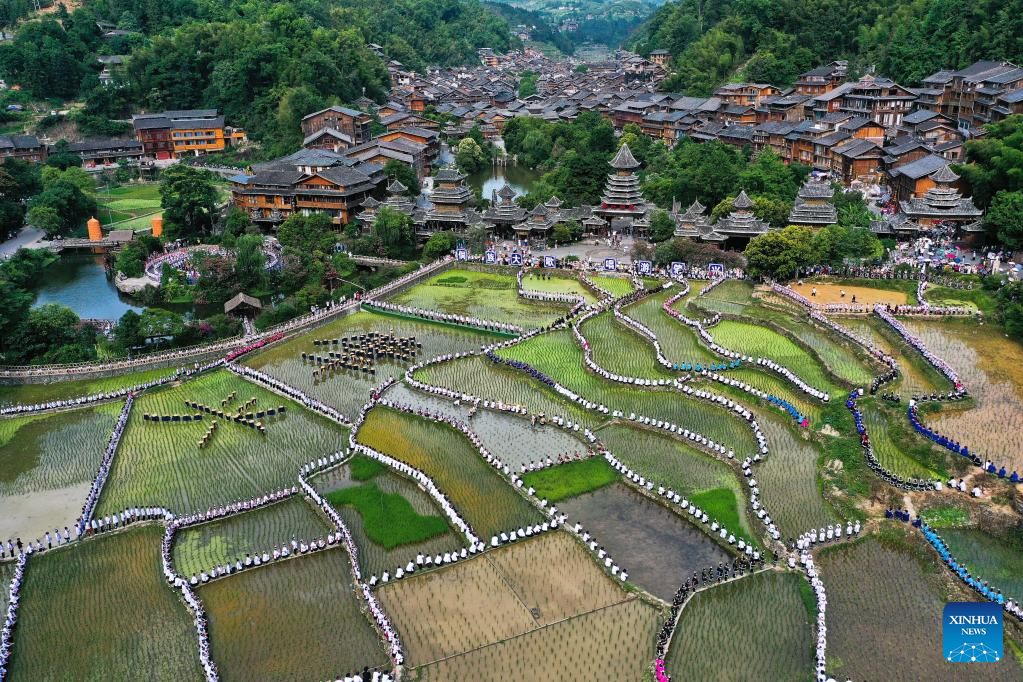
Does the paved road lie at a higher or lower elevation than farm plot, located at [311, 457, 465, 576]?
higher

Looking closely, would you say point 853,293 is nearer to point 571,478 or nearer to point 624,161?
point 624,161

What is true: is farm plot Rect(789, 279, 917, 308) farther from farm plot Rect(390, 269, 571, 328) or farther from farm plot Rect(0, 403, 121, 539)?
farm plot Rect(0, 403, 121, 539)

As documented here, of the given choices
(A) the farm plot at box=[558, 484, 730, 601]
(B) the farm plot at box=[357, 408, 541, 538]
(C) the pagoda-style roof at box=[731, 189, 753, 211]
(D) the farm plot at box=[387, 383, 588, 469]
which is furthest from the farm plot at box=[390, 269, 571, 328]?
(A) the farm plot at box=[558, 484, 730, 601]

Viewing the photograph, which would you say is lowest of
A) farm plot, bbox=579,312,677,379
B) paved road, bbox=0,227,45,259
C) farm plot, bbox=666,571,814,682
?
farm plot, bbox=666,571,814,682

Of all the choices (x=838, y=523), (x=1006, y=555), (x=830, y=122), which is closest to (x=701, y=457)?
(x=838, y=523)

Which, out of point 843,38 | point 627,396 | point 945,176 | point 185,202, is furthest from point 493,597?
point 843,38

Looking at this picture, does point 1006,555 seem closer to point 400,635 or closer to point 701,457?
point 701,457

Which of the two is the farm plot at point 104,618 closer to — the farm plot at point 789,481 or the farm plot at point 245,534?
the farm plot at point 245,534
